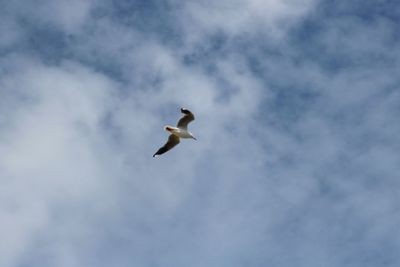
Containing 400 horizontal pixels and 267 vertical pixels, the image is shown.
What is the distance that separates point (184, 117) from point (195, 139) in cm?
369

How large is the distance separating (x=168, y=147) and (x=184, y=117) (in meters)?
5.38

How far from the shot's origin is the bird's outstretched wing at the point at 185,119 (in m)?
140

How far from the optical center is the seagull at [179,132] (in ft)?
459

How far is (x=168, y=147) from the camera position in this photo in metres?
144

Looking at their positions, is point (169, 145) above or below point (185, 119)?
below

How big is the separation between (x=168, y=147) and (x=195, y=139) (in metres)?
3.54

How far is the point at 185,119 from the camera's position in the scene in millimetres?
140375

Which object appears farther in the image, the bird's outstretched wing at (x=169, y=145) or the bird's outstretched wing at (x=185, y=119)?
the bird's outstretched wing at (x=169, y=145)

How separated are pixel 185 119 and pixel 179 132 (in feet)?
6.12

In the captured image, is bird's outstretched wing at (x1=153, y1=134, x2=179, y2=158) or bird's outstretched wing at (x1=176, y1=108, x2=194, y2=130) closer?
bird's outstretched wing at (x1=176, y1=108, x2=194, y2=130)

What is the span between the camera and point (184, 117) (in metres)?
140

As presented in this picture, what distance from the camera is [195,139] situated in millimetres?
142500

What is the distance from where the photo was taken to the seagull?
140 meters

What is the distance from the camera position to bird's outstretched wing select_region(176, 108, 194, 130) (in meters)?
140
